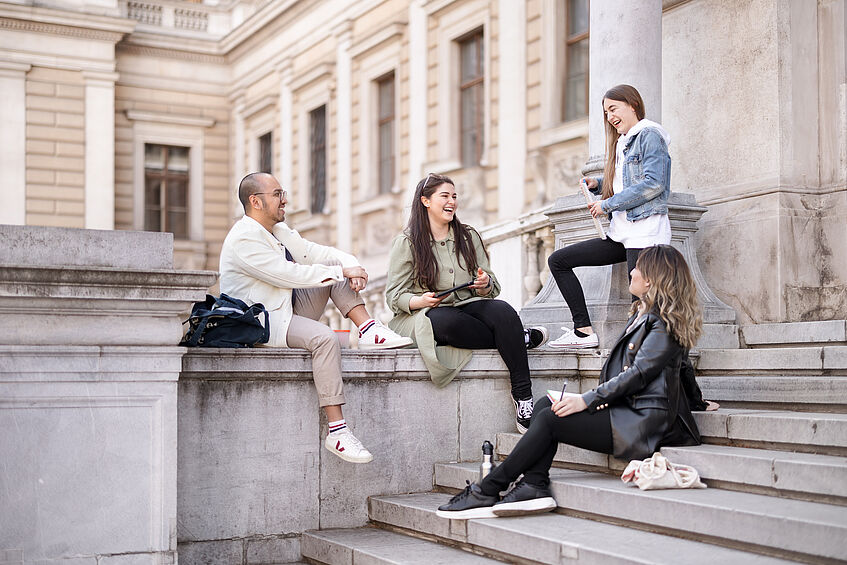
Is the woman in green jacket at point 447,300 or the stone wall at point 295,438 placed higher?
the woman in green jacket at point 447,300

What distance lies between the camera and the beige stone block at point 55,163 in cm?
2414

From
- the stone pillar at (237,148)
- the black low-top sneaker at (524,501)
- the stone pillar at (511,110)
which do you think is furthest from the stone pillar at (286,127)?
the black low-top sneaker at (524,501)

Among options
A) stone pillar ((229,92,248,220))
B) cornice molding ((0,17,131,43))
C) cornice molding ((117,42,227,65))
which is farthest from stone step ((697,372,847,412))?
cornice molding ((117,42,227,65))

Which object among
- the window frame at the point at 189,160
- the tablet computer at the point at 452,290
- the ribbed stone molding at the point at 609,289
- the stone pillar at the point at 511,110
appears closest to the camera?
the tablet computer at the point at 452,290

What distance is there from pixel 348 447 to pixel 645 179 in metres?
2.23

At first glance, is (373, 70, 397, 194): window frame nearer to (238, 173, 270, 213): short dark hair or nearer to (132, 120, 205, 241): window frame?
A: (132, 120, 205, 241): window frame

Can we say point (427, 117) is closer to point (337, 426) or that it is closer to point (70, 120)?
point (70, 120)

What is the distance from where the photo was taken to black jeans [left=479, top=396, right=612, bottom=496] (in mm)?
4957

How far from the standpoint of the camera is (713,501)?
4.43 m

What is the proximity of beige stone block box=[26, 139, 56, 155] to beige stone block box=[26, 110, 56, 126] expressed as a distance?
1.39 feet

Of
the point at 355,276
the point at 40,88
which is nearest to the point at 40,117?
the point at 40,88

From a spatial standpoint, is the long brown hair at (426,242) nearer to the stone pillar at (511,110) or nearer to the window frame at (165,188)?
the stone pillar at (511,110)

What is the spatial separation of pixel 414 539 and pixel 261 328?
135cm

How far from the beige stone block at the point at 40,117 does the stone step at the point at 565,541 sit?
21.0 m
